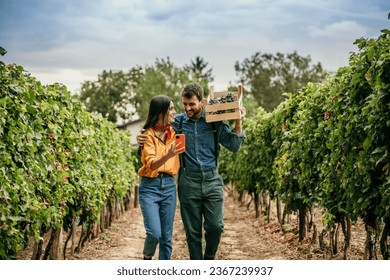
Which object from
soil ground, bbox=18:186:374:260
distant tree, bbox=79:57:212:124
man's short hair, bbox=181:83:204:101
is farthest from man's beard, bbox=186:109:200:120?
distant tree, bbox=79:57:212:124

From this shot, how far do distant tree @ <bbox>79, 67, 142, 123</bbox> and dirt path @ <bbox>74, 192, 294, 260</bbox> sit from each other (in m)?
56.9

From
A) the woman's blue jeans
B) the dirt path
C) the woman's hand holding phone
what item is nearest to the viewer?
the woman's hand holding phone

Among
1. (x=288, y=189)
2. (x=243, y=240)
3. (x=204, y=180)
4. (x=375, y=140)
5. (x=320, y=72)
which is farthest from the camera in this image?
(x=320, y=72)

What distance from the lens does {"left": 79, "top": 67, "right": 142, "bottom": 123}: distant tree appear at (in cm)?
7294

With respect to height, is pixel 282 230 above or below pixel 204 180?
below

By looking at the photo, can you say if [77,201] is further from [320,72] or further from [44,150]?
[320,72]

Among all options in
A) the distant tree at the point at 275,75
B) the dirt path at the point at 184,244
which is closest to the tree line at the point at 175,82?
the distant tree at the point at 275,75

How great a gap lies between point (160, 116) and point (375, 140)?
2.02 meters

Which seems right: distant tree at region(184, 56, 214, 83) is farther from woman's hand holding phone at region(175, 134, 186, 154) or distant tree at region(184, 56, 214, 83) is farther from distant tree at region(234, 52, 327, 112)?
woman's hand holding phone at region(175, 134, 186, 154)

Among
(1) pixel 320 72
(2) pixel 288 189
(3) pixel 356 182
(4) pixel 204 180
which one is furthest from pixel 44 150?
(1) pixel 320 72

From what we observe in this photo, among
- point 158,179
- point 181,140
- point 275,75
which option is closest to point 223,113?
point 181,140

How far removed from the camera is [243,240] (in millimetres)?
12367

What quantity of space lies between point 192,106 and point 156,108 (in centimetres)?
35
